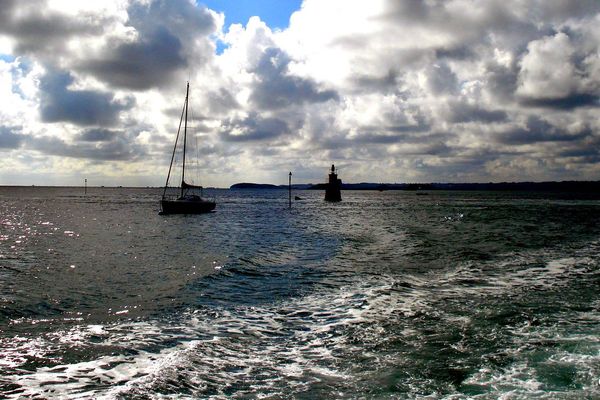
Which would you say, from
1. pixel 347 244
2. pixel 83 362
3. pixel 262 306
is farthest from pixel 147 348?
pixel 347 244

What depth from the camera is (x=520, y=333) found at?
1071 cm

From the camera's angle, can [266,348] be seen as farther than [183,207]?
No

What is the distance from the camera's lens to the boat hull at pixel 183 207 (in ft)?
227

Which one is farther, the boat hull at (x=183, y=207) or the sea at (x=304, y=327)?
the boat hull at (x=183, y=207)

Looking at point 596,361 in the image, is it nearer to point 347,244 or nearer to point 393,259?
point 393,259

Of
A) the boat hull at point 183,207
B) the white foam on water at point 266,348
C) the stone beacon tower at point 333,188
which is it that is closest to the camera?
the white foam on water at point 266,348

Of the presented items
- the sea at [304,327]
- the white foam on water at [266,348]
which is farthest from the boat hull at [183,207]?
the white foam on water at [266,348]

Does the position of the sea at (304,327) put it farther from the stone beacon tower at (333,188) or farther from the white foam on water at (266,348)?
the stone beacon tower at (333,188)

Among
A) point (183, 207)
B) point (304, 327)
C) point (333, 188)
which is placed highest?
point (333, 188)

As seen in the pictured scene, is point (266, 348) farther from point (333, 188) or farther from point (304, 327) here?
point (333, 188)

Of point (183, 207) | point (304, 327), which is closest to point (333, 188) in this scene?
point (183, 207)

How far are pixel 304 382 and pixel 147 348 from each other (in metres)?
4.05

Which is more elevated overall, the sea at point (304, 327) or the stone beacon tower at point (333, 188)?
the stone beacon tower at point (333, 188)

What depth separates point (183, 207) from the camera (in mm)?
71188
